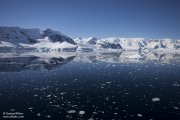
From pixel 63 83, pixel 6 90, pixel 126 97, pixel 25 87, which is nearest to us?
pixel 126 97

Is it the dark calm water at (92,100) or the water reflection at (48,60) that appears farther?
the water reflection at (48,60)

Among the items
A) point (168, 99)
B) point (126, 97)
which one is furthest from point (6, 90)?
point (168, 99)

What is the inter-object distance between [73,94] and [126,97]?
229 inches

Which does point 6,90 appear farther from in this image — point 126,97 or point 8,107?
point 126,97

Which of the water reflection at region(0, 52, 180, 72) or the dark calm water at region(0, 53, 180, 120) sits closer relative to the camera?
the dark calm water at region(0, 53, 180, 120)

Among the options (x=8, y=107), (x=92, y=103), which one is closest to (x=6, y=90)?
(x=8, y=107)

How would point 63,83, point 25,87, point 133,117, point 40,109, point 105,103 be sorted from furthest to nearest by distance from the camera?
point 63,83, point 25,87, point 105,103, point 40,109, point 133,117

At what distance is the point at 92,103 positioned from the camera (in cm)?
2194

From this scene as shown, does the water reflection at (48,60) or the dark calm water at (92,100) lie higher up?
the water reflection at (48,60)

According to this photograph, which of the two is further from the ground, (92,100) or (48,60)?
(48,60)

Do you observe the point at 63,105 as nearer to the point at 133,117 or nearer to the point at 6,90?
the point at 133,117

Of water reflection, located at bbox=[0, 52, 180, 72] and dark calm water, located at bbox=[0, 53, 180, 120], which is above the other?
water reflection, located at bbox=[0, 52, 180, 72]

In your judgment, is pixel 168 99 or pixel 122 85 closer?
pixel 168 99

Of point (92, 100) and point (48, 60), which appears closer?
point (92, 100)
